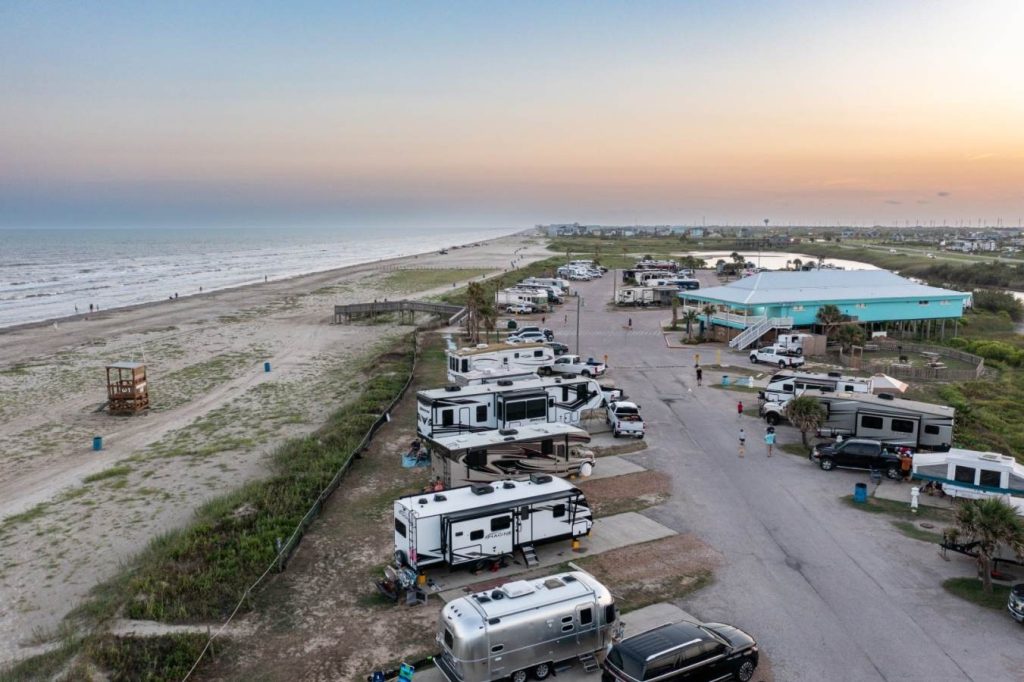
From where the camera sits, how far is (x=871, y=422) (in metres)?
26.1

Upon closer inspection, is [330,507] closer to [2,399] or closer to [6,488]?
[6,488]

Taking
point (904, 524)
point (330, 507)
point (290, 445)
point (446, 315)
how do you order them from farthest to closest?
point (446, 315) < point (290, 445) < point (330, 507) < point (904, 524)

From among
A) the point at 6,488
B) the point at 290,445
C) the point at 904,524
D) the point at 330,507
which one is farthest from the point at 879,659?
the point at 6,488

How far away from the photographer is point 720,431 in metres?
29.3

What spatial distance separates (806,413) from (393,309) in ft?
159

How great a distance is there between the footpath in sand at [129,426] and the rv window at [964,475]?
24.2 metres

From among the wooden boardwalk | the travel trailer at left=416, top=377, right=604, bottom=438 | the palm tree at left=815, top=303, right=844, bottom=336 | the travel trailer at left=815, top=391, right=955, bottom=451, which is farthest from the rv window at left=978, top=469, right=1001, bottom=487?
the wooden boardwalk

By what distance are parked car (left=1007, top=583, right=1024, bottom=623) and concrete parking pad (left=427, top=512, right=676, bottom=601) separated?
766cm

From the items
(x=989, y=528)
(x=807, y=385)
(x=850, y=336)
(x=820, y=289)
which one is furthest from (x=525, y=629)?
(x=820, y=289)

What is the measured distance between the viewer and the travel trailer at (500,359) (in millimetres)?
33312

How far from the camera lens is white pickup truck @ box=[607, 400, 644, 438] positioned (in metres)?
28.0

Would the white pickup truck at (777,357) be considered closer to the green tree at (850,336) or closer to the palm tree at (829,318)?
the green tree at (850,336)

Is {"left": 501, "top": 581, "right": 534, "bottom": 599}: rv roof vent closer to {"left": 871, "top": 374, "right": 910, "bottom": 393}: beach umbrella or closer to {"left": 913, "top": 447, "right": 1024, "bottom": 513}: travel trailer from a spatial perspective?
{"left": 913, "top": 447, "right": 1024, "bottom": 513}: travel trailer

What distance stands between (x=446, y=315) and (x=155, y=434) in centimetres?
3552
